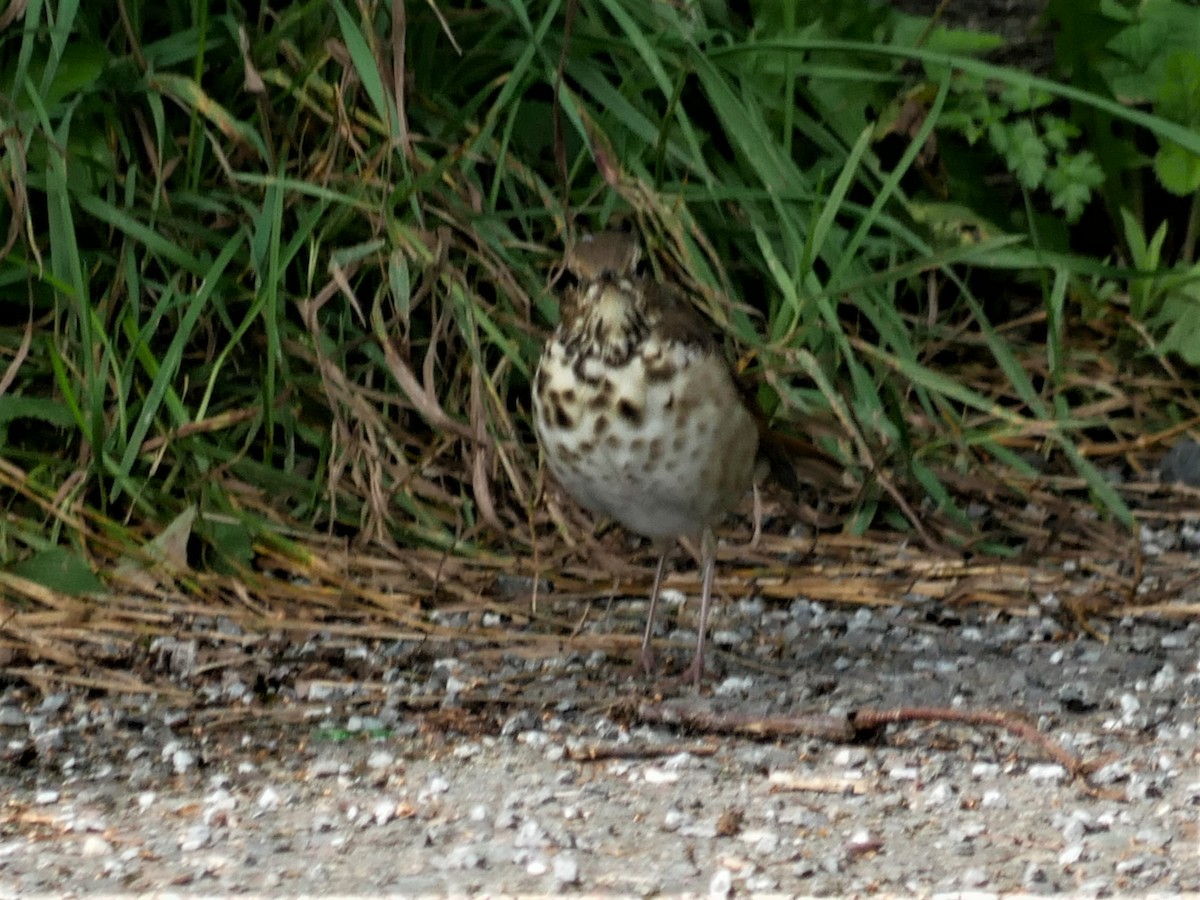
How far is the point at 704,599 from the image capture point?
3.27 meters

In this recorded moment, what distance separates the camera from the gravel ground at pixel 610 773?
89.7 inches

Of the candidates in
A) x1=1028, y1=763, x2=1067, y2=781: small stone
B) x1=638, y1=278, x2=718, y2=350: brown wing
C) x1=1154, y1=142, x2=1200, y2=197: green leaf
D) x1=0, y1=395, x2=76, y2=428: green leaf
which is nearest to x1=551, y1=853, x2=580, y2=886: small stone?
x1=1028, y1=763, x2=1067, y2=781: small stone

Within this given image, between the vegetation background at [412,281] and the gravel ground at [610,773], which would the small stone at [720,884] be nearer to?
the gravel ground at [610,773]

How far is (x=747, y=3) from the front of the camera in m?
4.36

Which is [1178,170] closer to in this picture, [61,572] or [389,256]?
[389,256]

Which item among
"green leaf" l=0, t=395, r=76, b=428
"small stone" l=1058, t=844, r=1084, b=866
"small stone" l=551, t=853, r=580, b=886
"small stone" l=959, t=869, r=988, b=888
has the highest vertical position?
"green leaf" l=0, t=395, r=76, b=428

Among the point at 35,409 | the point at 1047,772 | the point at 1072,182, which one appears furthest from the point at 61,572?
the point at 1072,182

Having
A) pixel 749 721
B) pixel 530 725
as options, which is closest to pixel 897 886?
pixel 749 721

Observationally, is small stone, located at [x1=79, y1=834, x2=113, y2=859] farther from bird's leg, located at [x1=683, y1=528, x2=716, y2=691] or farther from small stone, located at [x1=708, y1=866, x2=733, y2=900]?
bird's leg, located at [x1=683, y1=528, x2=716, y2=691]

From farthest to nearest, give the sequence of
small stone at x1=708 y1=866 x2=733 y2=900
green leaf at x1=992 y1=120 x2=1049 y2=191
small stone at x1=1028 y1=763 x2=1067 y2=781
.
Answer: green leaf at x1=992 y1=120 x2=1049 y2=191 < small stone at x1=1028 y1=763 x2=1067 y2=781 < small stone at x1=708 y1=866 x2=733 y2=900

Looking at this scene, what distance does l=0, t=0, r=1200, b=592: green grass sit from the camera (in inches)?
140

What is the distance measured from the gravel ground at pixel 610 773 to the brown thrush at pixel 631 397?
33 centimetres

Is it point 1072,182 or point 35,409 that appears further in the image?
point 1072,182

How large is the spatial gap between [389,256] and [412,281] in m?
0.09
